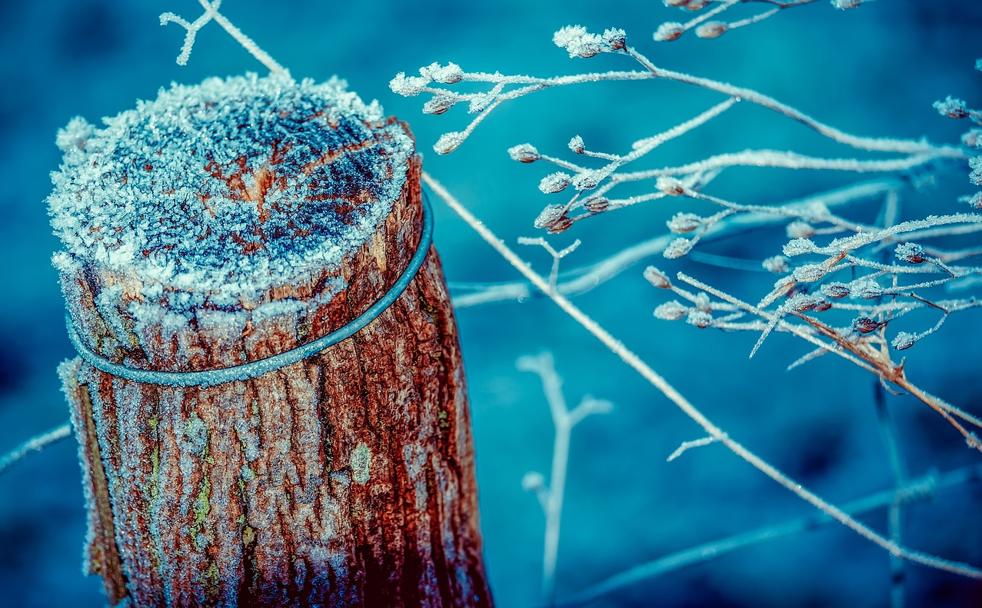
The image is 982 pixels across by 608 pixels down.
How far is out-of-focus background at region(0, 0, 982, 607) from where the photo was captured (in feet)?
9.61

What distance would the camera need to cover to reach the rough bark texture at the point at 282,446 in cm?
89

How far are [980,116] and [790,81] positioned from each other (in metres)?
3.25

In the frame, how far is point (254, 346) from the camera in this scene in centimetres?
87

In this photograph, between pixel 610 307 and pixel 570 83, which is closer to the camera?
pixel 570 83

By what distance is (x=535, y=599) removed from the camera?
2.86 meters

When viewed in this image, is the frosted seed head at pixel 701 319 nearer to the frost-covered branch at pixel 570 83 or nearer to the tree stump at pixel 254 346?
the frost-covered branch at pixel 570 83

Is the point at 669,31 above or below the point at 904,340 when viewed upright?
above

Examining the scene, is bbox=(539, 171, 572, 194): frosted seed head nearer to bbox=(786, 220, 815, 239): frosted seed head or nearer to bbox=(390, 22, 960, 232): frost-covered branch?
bbox=(390, 22, 960, 232): frost-covered branch

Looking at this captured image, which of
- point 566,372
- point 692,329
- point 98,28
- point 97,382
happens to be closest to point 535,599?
point 566,372

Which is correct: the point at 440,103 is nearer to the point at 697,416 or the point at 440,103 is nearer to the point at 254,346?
the point at 254,346

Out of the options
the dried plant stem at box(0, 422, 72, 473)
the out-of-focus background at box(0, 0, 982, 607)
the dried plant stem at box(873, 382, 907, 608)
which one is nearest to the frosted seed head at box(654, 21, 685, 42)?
the dried plant stem at box(873, 382, 907, 608)

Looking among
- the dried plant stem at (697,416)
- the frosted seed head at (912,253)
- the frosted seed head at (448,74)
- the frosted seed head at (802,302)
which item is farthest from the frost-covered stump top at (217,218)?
the frosted seed head at (912,253)

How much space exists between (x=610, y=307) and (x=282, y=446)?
267 centimetres

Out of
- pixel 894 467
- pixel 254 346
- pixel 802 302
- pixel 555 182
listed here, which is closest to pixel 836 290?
pixel 802 302
